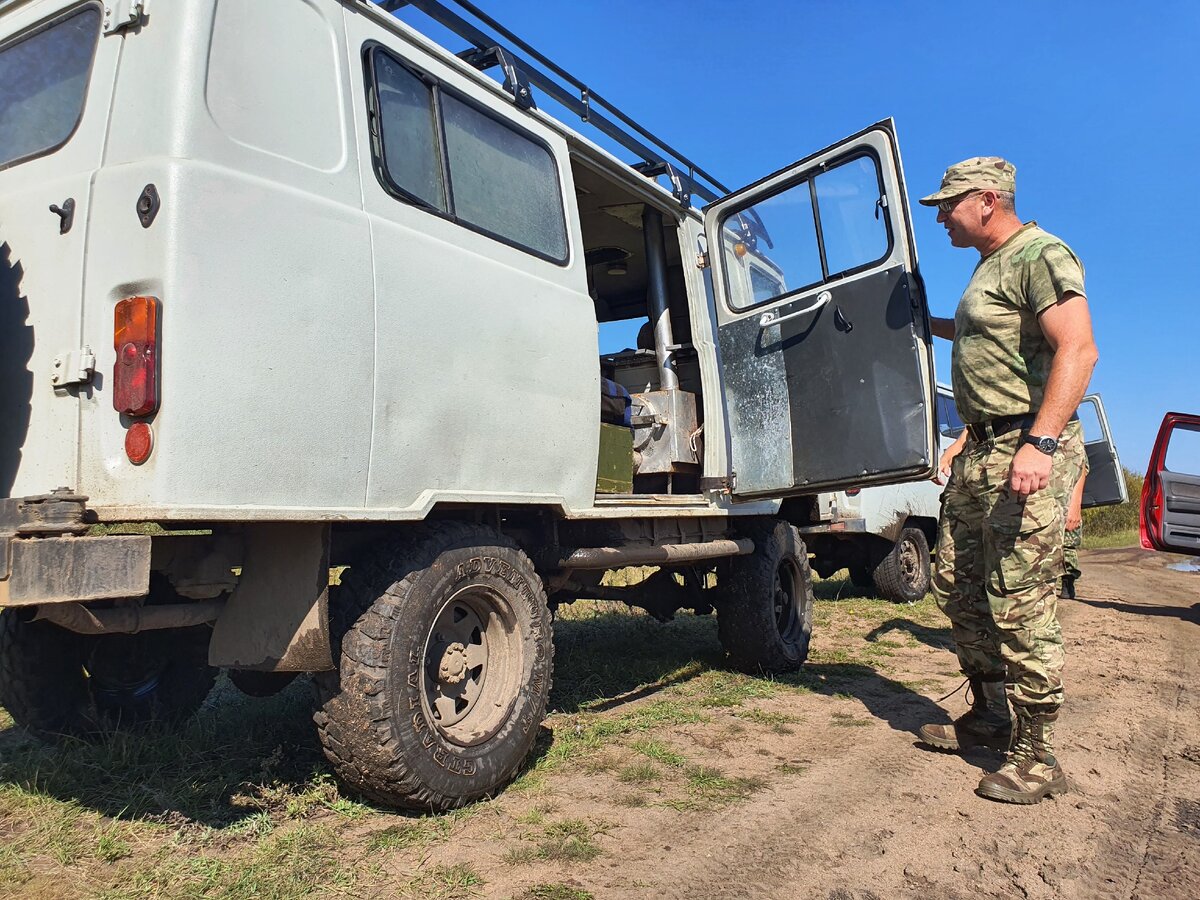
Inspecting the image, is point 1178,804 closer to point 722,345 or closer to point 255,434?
point 722,345

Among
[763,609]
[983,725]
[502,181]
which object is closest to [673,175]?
[502,181]

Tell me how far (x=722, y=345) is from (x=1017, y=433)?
176cm

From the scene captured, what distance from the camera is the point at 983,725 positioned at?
Answer: 342cm

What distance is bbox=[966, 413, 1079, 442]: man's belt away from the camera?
10.3 feet

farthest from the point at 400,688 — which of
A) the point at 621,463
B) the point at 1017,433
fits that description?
the point at 1017,433

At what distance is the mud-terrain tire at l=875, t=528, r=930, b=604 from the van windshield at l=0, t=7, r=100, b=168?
8.31 metres

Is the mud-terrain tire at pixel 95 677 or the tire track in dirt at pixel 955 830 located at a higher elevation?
the mud-terrain tire at pixel 95 677

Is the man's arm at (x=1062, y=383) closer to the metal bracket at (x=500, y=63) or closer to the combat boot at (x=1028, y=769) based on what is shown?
the combat boot at (x=1028, y=769)

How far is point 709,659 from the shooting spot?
5426 mm

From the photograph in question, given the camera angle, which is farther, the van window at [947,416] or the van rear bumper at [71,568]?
the van window at [947,416]

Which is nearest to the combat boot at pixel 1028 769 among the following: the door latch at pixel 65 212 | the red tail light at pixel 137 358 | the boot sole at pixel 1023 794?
the boot sole at pixel 1023 794

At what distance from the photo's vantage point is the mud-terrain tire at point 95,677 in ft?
10.3

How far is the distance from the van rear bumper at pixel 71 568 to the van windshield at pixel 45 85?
126cm

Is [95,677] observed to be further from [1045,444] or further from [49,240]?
[1045,444]
